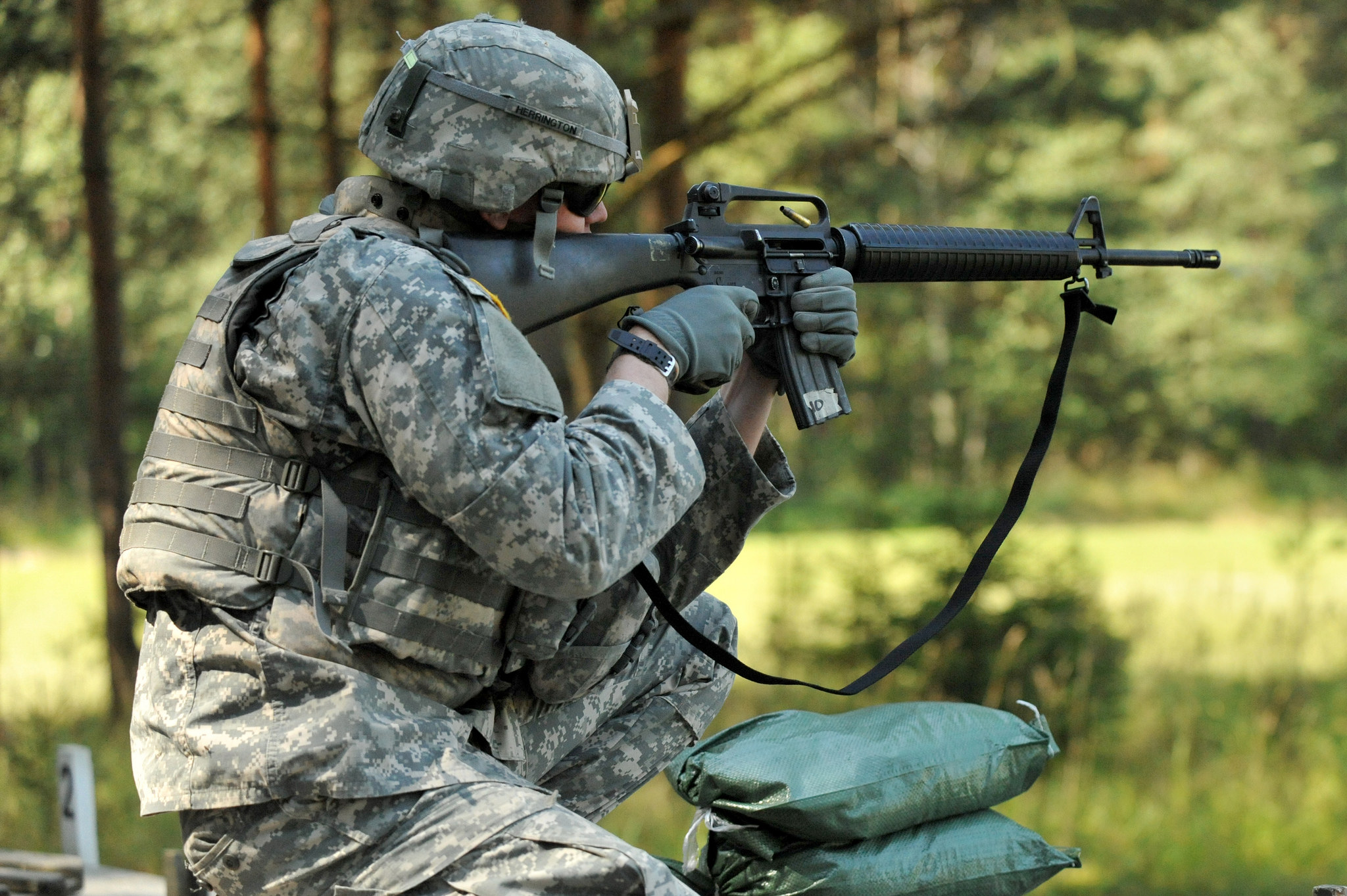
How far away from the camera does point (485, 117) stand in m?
2.27

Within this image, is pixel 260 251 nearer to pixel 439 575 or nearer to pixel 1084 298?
pixel 439 575

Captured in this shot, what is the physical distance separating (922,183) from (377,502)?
387 inches

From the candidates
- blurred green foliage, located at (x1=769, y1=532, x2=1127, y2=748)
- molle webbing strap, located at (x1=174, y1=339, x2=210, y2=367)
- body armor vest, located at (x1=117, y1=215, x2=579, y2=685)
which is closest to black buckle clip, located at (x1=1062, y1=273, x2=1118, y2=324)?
body armor vest, located at (x1=117, y1=215, x2=579, y2=685)

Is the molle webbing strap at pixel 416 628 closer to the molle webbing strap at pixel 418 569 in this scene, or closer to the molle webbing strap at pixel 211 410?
the molle webbing strap at pixel 418 569

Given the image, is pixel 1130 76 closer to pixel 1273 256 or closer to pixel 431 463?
pixel 1273 256

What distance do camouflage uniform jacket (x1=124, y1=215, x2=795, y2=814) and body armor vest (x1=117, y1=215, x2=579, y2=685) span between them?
4cm

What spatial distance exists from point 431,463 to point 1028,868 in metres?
1.74

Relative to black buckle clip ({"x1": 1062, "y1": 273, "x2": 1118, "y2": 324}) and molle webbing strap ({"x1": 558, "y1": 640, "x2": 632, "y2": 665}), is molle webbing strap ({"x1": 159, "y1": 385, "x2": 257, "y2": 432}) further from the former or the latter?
black buckle clip ({"x1": 1062, "y1": 273, "x2": 1118, "y2": 324})

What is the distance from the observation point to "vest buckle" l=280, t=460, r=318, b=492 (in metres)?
2.17

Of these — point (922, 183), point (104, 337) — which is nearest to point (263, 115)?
point (104, 337)

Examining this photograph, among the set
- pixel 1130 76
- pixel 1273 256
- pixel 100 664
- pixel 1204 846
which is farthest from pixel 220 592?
pixel 1273 256

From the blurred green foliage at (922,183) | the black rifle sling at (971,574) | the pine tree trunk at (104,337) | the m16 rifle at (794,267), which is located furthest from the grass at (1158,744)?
the m16 rifle at (794,267)

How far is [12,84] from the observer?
601 cm

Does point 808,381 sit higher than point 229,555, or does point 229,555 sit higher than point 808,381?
point 808,381
